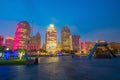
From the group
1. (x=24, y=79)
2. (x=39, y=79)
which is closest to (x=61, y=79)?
(x=39, y=79)

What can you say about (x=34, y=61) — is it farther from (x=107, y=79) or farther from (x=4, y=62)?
(x=107, y=79)

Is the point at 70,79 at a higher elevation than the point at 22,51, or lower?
lower

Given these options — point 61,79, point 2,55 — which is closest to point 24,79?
point 61,79

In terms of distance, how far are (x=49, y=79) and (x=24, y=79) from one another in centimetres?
501

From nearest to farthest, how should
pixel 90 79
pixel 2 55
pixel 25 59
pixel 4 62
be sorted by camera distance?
1. pixel 90 79
2. pixel 4 62
3. pixel 25 59
4. pixel 2 55

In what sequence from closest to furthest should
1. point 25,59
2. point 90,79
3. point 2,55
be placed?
point 90,79, point 25,59, point 2,55

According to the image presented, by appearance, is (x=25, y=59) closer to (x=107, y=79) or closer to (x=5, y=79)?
(x=5, y=79)

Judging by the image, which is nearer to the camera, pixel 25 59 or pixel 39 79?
pixel 39 79

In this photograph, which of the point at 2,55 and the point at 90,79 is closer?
the point at 90,79

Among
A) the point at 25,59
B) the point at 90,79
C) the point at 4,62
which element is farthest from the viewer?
the point at 25,59

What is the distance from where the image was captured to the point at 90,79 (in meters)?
34.2

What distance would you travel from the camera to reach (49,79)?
34.9 metres

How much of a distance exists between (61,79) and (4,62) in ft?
182

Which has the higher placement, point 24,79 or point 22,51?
point 22,51
